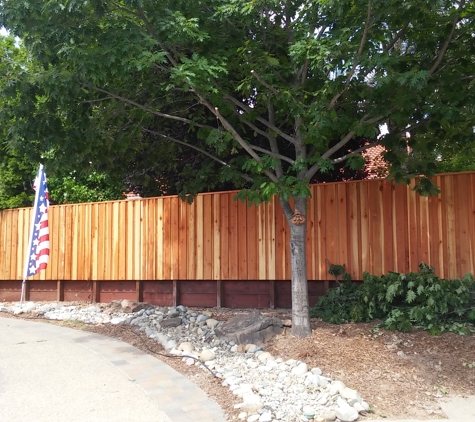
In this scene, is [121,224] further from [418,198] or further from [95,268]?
[418,198]

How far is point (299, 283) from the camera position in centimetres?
676

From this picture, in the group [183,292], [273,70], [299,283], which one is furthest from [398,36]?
[183,292]

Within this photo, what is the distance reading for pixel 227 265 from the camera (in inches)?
370

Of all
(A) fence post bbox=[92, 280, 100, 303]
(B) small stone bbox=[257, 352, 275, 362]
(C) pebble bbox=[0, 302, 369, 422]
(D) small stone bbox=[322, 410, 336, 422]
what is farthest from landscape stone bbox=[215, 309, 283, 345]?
(A) fence post bbox=[92, 280, 100, 303]

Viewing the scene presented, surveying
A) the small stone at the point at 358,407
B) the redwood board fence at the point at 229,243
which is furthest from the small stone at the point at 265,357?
the redwood board fence at the point at 229,243

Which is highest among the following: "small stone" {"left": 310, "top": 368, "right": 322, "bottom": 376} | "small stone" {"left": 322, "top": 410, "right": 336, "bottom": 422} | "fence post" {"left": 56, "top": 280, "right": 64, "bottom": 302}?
"fence post" {"left": 56, "top": 280, "right": 64, "bottom": 302}

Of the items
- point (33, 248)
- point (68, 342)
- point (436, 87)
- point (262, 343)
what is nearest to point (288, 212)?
point (262, 343)

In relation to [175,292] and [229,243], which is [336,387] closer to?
[229,243]

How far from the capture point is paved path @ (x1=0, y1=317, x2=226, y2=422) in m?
4.61

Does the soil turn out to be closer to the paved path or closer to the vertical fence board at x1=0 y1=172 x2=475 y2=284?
the paved path

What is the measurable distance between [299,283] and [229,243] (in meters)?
2.89

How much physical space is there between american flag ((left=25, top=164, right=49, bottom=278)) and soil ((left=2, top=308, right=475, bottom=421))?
14.1ft

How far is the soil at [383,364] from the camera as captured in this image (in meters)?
4.94

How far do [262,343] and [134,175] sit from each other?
5.15 metres
